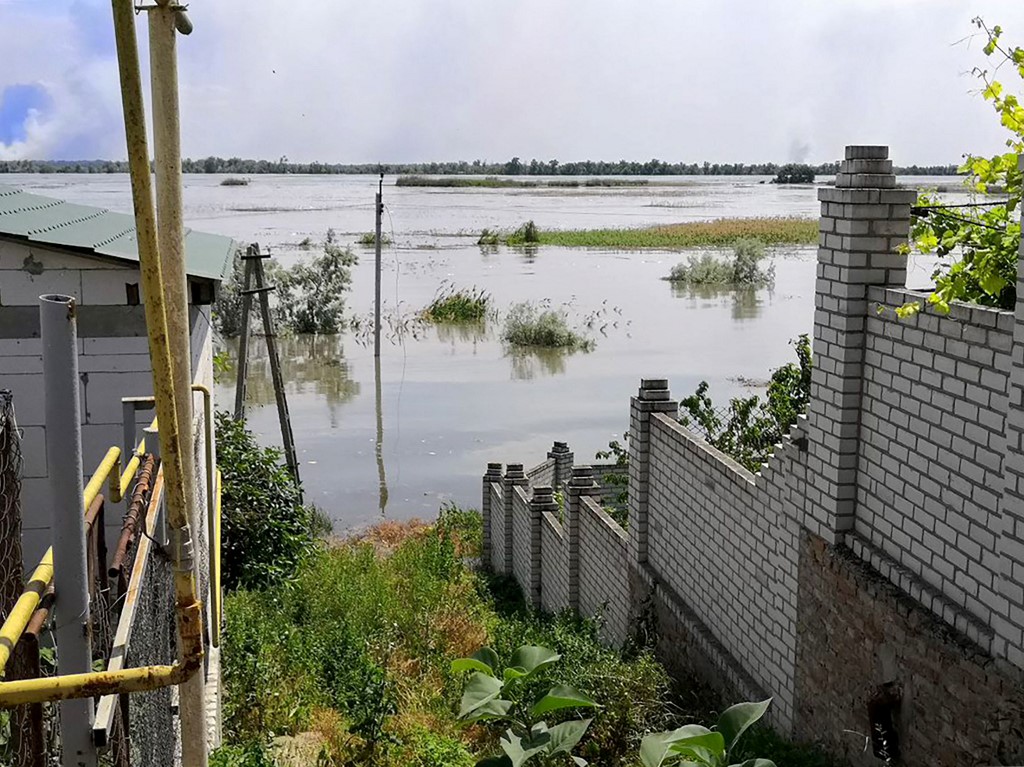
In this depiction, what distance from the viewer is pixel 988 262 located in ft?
13.5

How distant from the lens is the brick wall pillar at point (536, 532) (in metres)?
11.4

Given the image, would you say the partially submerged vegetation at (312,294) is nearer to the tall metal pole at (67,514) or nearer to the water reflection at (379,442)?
the water reflection at (379,442)

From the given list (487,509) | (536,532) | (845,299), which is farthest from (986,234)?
(487,509)

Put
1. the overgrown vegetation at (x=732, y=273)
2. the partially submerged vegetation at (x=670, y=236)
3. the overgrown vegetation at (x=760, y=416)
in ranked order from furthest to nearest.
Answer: the partially submerged vegetation at (x=670, y=236) < the overgrown vegetation at (x=732, y=273) < the overgrown vegetation at (x=760, y=416)

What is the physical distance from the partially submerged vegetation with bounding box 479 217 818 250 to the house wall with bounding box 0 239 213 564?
2213 inches

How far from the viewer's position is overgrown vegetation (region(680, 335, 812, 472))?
972cm

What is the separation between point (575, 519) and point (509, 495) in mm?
2689

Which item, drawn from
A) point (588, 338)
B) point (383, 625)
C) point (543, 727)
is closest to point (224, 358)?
point (383, 625)

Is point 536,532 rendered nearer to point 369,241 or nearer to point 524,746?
point 524,746

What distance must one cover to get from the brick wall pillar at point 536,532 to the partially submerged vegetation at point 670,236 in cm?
5083

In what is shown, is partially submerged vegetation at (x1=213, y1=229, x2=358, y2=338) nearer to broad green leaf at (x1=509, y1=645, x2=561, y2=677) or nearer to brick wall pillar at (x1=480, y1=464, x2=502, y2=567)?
brick wall pillar at (x1=480, y1=464, x2=502, y2=567)

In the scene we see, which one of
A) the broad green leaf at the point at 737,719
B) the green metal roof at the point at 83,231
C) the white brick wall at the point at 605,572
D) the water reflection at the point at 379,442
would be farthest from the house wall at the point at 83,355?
the water reflection at the point at 379,442

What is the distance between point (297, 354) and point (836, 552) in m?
25.5

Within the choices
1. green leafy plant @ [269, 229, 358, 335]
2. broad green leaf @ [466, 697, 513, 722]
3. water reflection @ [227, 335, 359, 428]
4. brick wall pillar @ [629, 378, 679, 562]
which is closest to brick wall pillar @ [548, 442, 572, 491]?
brick wall pillar @ [629, 378, 679, 562]
